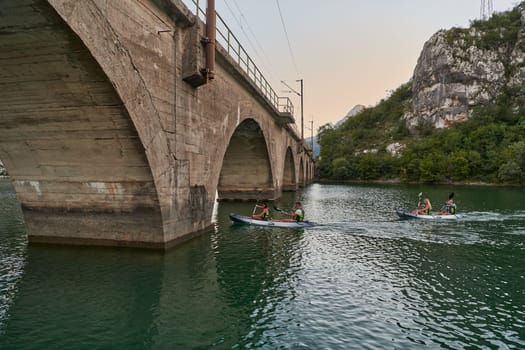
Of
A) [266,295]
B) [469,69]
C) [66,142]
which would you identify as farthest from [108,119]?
[469,69]

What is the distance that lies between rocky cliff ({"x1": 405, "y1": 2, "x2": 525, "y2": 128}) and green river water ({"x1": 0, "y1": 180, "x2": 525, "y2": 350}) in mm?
88890

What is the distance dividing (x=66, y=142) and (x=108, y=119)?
2.07 meters

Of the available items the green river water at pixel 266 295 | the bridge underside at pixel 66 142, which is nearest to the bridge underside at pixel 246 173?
the green river water at pixel 266 295

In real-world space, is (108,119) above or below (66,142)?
above

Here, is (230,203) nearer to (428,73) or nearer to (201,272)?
(201,272)

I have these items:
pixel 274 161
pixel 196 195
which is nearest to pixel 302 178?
pixel 274 161

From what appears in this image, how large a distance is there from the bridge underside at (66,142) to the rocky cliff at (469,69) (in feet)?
319

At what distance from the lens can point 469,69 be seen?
90688 millimetres

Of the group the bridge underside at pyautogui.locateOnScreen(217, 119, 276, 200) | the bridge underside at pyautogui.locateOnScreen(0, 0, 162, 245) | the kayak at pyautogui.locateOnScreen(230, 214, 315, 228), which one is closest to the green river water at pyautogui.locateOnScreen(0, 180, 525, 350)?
the bridge underside at pyautogui.locateOnScreen(0, 0, 162, 245)

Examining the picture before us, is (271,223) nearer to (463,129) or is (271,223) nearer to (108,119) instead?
(108,119)

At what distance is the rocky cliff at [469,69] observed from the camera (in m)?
90.4

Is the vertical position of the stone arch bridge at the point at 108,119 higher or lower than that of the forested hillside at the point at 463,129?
lower

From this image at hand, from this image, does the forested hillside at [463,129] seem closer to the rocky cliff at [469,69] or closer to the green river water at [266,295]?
the rocky cliff at [469,69]

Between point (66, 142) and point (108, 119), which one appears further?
point (66, 142)
